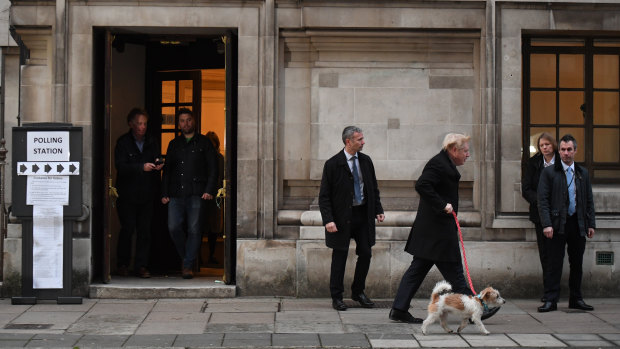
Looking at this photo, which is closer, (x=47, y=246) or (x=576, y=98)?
(x=47, y=246)

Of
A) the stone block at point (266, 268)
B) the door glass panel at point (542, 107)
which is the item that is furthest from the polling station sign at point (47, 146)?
the door glass panel at point (542, 107)

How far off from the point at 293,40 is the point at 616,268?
4.77 meters

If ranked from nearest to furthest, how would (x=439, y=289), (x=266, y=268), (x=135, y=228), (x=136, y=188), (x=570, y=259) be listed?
1. (x=439, y=289)
2. (x=570, y=259)
3. (x=266, y=268)
4. (x=136, y=188)
5. (x=135, y=228)

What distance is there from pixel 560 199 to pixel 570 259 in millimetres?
747

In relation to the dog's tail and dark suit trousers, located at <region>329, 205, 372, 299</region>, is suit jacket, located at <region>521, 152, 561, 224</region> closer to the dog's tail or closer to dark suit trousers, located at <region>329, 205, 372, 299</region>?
dark suit trousers, located at <region>329, 205, 372, 299</region>

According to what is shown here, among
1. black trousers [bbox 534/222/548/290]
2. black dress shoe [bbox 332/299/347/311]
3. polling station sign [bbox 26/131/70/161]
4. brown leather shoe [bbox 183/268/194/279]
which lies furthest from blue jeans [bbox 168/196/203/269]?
black trousers [bbox 534/222/548/290]

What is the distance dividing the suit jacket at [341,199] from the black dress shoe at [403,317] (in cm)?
101

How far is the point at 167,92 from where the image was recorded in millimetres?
13094

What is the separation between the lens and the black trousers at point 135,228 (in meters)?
11.7

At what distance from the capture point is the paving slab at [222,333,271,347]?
808 centimetres

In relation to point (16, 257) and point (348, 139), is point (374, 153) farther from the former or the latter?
point (16, 257)

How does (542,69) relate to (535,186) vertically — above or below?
above

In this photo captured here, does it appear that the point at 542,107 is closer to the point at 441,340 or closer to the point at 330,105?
the point at 330,105

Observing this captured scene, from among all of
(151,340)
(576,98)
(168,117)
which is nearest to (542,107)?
(576,98)
